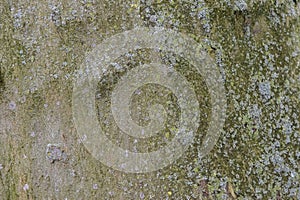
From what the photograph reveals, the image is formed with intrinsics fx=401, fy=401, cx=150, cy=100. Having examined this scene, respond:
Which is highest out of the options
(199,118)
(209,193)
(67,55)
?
(67,55)

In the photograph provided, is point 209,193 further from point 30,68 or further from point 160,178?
point 30,68

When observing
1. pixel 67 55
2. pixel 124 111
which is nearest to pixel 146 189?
pixel 124 111

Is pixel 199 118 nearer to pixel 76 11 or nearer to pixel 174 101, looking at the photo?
pixel 174 101

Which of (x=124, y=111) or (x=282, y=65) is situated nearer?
(x=124, y=111)

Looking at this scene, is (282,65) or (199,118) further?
(282,65)

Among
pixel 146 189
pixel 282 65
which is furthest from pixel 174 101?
pixel 282 65

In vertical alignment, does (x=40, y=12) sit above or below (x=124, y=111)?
above
